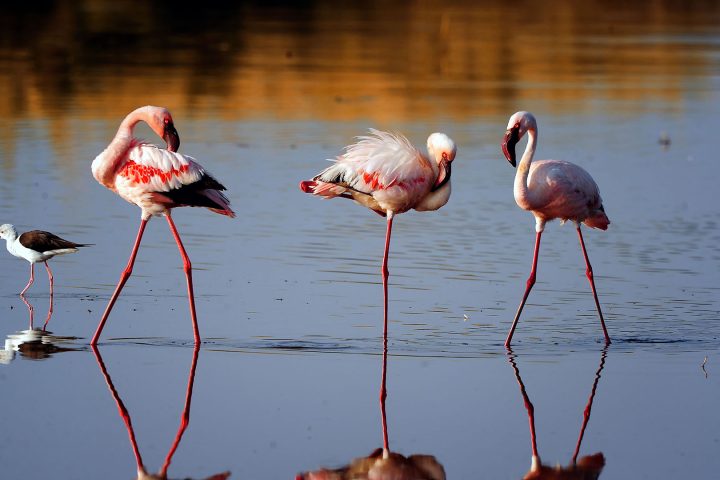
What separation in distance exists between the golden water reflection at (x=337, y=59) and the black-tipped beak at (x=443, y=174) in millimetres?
9340

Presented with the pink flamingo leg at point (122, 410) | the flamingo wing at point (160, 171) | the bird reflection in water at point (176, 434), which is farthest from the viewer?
the flamingo wing at point (160, 171)

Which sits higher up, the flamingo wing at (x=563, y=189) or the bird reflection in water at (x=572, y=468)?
the flamingo wing at (x=563, y=189)

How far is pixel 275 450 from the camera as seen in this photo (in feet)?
20.6

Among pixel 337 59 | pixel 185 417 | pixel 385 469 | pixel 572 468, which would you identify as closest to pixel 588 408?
pixel 572 468

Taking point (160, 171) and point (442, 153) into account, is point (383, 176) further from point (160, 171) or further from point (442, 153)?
point (160, 171)

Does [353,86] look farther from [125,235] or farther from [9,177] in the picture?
[125,235]

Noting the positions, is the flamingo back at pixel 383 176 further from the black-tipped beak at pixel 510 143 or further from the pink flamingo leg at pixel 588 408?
the pink flamingo leg at pixel 588 408

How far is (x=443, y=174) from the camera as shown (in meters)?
8.93

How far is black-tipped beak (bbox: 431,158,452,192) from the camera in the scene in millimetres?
8922

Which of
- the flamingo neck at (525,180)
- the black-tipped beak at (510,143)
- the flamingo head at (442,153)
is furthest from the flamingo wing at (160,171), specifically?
the flamingo neck at (525,180)

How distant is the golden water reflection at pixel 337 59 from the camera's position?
19.7m

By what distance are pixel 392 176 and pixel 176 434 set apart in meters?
2.89

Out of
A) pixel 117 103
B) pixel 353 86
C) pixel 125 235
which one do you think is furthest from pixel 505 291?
pixel 353 86

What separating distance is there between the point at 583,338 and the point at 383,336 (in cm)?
120
